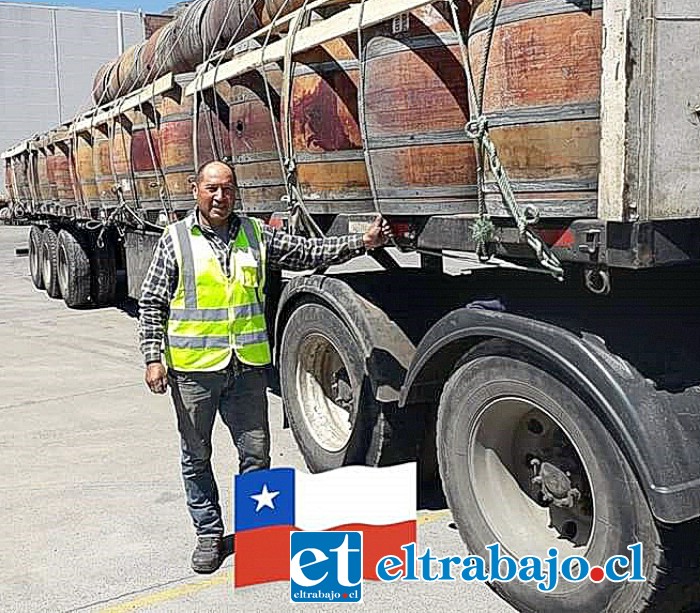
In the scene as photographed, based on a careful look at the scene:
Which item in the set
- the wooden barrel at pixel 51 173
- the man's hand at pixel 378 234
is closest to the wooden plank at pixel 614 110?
the man's hand at pixel 378 234

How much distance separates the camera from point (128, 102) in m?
7.68

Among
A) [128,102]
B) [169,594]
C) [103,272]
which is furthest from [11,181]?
[169,594]

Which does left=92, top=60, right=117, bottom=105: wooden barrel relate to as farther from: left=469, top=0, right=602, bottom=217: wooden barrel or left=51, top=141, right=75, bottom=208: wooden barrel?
left=469, top=0, right=602, bottom=217: wooden barrel

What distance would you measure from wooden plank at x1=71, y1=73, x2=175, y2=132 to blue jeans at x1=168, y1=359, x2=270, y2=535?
3.41m

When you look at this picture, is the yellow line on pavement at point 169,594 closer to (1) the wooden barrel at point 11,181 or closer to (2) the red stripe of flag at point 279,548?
(2) the red stripe of flag at point 279,548

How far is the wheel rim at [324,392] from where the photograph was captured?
4707 mm

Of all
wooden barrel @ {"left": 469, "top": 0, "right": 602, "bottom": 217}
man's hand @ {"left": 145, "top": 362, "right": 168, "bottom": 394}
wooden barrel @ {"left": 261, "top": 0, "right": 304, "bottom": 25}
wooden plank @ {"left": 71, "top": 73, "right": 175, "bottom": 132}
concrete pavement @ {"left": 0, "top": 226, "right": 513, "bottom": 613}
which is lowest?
concrete pavement @ {"left": 0, "top": 226, "right": 513, "bottom": 613}

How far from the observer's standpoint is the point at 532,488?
3502 mm

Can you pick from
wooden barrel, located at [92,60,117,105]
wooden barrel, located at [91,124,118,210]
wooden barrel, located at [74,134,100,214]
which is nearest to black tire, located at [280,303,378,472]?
wooden barrel, located at [91,124,118,210]

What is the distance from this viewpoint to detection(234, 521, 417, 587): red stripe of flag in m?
3.77

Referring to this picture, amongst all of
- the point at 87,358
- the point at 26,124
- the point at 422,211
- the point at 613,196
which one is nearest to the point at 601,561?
the point at 613,196

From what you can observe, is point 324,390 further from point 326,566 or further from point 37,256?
point 37,256

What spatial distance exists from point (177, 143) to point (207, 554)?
11.6 feet

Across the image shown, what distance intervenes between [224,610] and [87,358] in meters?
5.50
